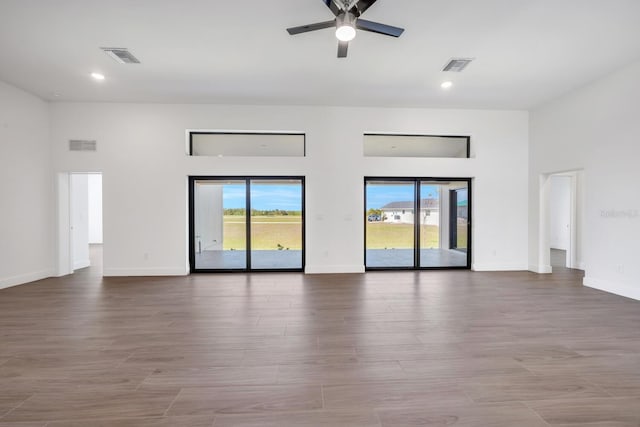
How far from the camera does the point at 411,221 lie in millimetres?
6594

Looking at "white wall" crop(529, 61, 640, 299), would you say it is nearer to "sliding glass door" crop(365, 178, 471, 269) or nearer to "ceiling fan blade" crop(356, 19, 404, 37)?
"sliding glass door" crop(365, 178, 471, 269)

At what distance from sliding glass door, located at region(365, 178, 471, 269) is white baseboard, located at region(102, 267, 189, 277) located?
3.93m

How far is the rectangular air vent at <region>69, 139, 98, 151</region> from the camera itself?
6.01 m

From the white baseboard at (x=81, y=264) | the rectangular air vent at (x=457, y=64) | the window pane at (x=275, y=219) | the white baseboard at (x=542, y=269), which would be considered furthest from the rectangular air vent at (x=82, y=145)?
the white baseboard at (x=542, y=269)

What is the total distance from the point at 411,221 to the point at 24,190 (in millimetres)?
7570

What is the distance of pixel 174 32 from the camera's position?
361cm

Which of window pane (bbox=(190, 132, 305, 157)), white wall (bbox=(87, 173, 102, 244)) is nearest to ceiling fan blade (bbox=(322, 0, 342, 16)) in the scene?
window pane (bbox=(190, 132, 305, 157))

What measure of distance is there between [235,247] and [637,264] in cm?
683

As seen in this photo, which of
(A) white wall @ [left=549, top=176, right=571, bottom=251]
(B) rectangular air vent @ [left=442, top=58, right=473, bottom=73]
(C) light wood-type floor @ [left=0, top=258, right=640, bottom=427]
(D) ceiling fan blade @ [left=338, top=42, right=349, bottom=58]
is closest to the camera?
(C) light wood-type floor @ [left=0, top=258, right=640, bottom=427]

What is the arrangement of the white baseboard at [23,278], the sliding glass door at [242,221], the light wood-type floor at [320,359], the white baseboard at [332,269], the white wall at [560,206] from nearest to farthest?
the light wood-type floor at [320,359] → the white baseboard at [23,278] → the white baseboard at [332,269] → the sliding glass door at [242,221] → the white wall at [560,206]

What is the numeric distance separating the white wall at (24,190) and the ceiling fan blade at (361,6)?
613cm

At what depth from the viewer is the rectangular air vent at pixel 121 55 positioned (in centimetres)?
398

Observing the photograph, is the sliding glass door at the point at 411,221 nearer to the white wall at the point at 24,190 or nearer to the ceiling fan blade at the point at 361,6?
the ceiling fan blade at the point at 361,6

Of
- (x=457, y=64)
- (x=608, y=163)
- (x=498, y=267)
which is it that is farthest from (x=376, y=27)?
(x=498, y=267)
